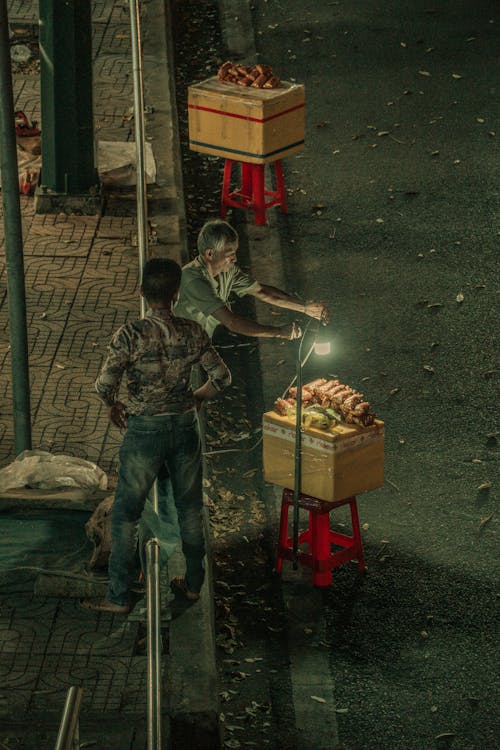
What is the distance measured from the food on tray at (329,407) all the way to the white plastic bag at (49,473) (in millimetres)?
1391

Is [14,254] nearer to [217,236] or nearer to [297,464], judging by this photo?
[217,236]

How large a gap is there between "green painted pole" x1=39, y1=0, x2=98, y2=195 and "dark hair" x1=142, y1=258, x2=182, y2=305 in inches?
281

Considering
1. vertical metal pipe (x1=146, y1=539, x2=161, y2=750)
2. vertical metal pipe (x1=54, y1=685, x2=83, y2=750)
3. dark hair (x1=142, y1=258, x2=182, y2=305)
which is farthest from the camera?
dark hair (x1=142, y1=258, x2=182, y2=305)

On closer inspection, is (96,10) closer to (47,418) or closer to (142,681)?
(47,418)

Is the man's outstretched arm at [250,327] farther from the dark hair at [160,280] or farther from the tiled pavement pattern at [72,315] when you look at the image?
the tiled pavement pattern at [72,315]

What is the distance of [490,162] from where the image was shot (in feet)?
57.1

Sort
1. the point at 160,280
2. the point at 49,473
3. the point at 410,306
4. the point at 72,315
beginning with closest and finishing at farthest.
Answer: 1. the point at 160,280
2. the point at 49,473
3. the point at 72,315
4. the point at 410,306

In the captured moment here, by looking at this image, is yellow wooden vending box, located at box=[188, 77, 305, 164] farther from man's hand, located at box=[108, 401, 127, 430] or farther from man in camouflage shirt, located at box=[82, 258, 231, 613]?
man's hand, located at box=[108, 401, 127, 430]

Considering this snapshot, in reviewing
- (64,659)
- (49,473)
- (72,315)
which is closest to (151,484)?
(64,659)

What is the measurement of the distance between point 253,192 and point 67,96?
2.10 meters

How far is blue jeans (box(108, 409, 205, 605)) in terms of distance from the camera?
8.66m

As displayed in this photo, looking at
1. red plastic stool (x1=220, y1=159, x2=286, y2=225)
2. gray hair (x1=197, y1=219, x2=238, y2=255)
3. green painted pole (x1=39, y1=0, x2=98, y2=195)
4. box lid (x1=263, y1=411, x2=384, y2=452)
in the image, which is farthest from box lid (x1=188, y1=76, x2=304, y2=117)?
box lid (x1=263, y1=411, x2=384, y2=452)

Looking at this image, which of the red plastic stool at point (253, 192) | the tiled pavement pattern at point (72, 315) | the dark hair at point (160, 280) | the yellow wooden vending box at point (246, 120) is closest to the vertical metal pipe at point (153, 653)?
the dark hair at point (160, 280)

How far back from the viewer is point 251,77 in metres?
15.3
